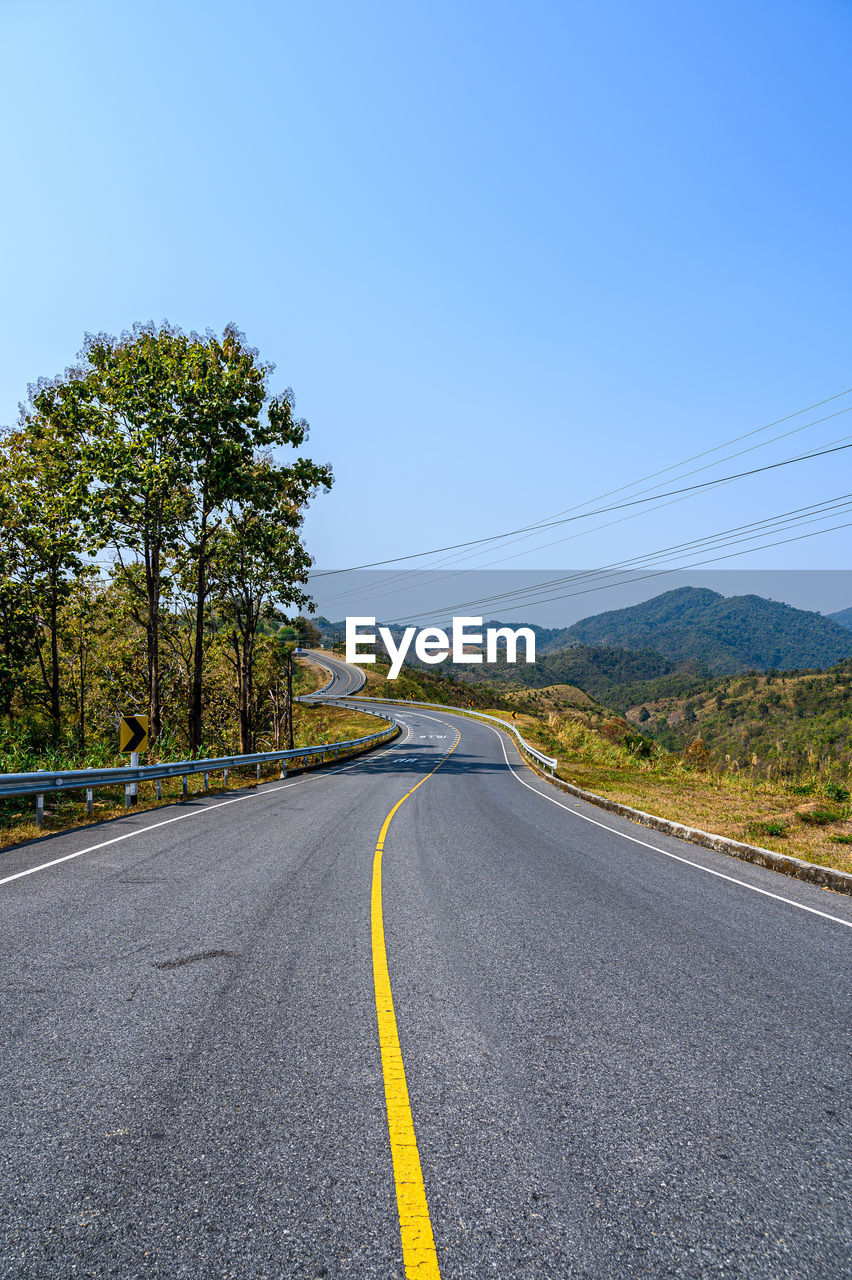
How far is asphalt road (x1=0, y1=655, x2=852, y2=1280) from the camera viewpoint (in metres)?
2.38

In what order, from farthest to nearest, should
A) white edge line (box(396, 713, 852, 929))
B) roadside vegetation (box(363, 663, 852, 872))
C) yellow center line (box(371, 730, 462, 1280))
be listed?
roadside vegetation (box(363, 663, 852, 872)) → white edge line (box(396, 713, 852, 929)) → yellow center line (box(371, 730, 462, 1280))

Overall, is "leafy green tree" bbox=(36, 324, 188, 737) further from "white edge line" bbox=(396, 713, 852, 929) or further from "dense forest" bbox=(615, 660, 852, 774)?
"dense forest" bbox=(615, 660, 852, 774)

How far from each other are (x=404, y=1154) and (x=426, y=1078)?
68 centimetres

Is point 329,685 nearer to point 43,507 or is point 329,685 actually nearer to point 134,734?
point 43,507

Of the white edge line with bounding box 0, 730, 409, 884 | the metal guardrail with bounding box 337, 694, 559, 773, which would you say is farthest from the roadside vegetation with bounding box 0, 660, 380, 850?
the metal guardrail with bounding box 337, 694, 559, 773

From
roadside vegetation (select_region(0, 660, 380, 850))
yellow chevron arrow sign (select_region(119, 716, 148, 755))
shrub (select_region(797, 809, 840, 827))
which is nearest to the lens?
roadside vegetation (select_region(0, 660, 380, 850))

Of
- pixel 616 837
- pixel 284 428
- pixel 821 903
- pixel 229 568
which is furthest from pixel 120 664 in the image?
pixel 821 903

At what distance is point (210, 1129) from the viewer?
9.68 ft

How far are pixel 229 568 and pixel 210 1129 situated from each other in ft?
104

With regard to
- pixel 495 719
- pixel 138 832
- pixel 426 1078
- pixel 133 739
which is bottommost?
pixel 495 719

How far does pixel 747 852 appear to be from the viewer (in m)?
10.6

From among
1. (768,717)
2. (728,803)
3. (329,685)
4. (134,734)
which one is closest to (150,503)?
(134,734)

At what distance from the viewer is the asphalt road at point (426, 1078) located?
2.38 meters

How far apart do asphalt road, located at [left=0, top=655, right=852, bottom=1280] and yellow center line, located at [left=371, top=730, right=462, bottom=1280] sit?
4 cm
